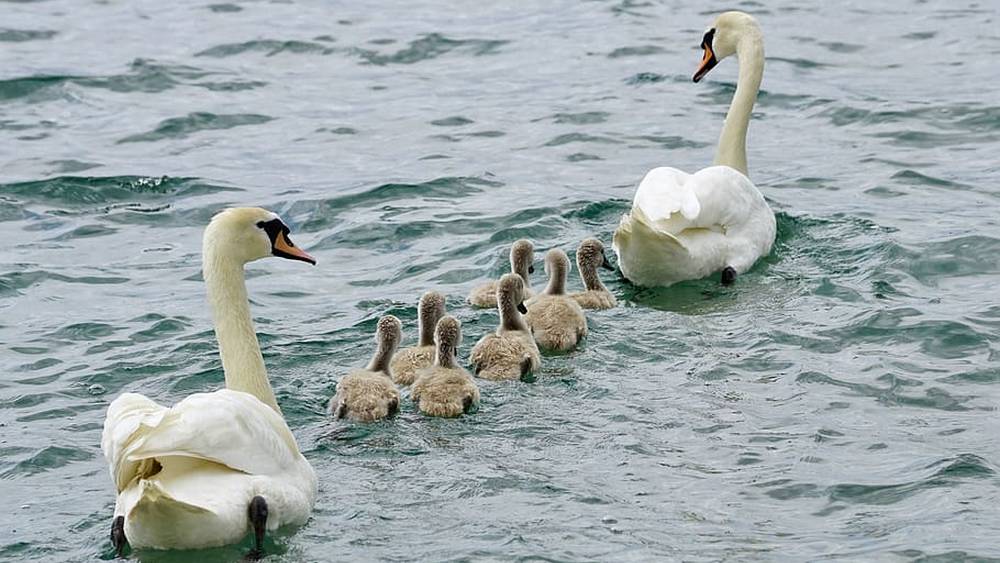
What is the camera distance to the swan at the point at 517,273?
11.7 meters

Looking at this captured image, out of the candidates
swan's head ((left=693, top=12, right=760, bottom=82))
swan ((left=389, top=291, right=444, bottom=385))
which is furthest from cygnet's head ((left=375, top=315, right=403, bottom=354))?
swan's head ((left=693, top=12, right=760, bottom=82))

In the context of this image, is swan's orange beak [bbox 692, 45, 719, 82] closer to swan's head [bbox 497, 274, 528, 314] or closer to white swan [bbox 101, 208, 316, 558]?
swan's head [bbox 497, 274, 528, 314]

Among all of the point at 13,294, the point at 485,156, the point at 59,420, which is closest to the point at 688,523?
the point at 59,420

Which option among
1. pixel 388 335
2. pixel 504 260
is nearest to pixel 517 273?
pixel 504 260

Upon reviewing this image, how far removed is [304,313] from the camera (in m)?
12.1

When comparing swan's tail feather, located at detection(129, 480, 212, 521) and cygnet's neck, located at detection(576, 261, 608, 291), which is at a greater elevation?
swan's tail feather, located at detection(129, 480, 212, 521)

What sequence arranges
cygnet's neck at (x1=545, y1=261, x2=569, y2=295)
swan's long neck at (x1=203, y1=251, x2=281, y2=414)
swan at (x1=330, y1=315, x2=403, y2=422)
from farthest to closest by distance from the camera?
cygnet's neck at (x1=545, y1=261, x2=569, y2=295)
swan at (x1=330, y1=315, x2=403, y2=422)
swan's long neck at (x1=203, y1=251, x2=281, y2=414)

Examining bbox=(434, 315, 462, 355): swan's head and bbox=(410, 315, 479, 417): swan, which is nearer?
bbox=(410, 315, 479, 417): swan

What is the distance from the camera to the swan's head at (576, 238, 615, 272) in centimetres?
1190

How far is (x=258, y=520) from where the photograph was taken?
7.81 m

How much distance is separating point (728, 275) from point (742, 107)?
6.80ft

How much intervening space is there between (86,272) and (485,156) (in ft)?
15.0

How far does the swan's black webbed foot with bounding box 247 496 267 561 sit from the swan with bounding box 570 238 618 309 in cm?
425

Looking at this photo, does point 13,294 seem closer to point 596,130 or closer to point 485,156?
point 485,156
